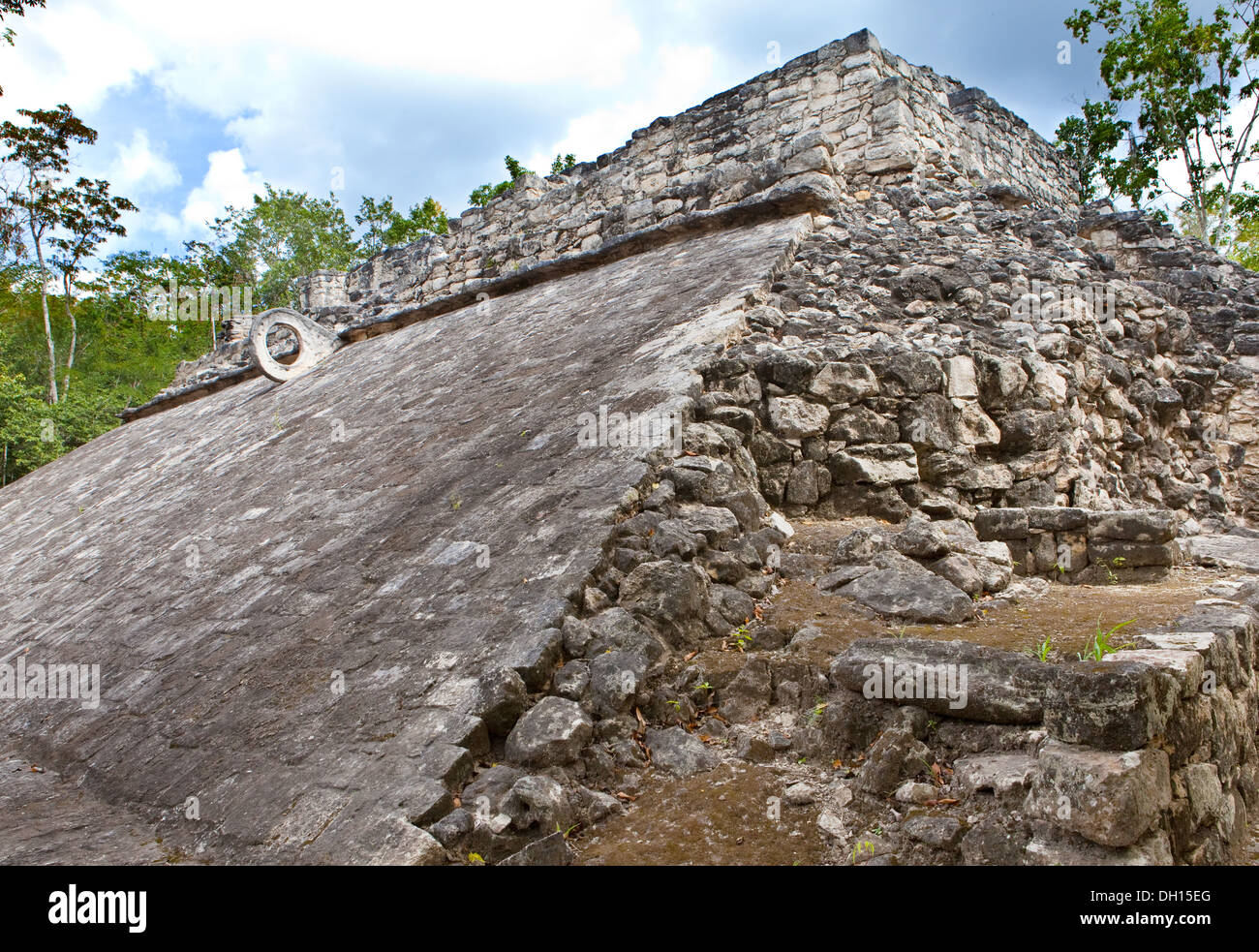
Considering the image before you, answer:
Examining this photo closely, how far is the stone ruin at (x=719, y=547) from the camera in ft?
7.37

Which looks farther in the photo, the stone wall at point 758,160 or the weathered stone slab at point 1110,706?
the stone wall at point 758,160

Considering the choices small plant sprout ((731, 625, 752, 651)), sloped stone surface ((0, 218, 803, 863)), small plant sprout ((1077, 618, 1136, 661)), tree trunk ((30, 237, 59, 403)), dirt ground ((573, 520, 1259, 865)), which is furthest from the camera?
tree trunk ((30, 237, 59, 403))

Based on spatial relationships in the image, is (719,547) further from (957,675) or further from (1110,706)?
(1110,706)

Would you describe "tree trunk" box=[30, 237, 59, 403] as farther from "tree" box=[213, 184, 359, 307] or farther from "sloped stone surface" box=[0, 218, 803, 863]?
"sloped stone surface" box=[0, 218, 803, 863]

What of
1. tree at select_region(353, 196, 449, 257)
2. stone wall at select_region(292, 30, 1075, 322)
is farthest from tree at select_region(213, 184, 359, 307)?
stone wall at select_region(292, 30, 1075, 322)

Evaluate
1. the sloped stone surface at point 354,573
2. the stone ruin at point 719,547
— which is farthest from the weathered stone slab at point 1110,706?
the sloped stone surface at point 354,573

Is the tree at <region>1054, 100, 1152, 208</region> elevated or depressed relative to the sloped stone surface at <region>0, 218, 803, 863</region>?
elevated

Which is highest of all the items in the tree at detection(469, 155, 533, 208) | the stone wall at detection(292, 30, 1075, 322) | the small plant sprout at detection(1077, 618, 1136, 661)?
the tree at detection(469, 155, 533, 208)

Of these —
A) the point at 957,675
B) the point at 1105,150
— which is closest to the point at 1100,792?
the point at 957,675

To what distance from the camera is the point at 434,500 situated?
163 inches

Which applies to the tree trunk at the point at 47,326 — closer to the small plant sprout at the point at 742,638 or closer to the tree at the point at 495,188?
the tree at the point at 495,188

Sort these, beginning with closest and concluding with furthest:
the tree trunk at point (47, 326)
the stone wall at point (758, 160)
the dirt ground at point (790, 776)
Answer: the dirt ground at point (790, 776) → the stone wall at point (758, 160) → the tree trunk at point (47, 326)

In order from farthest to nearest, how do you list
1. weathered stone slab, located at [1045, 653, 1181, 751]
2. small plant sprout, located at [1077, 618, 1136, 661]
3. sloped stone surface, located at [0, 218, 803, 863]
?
1. sloped stone surface, located at [0, 218, 803, 863]
2. small plant sprout, located at [1077, 618, 1136, 661]
3. weathered stone slab, located at [1045, 653, 1181, 751]

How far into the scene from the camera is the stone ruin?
2246 millimetres
